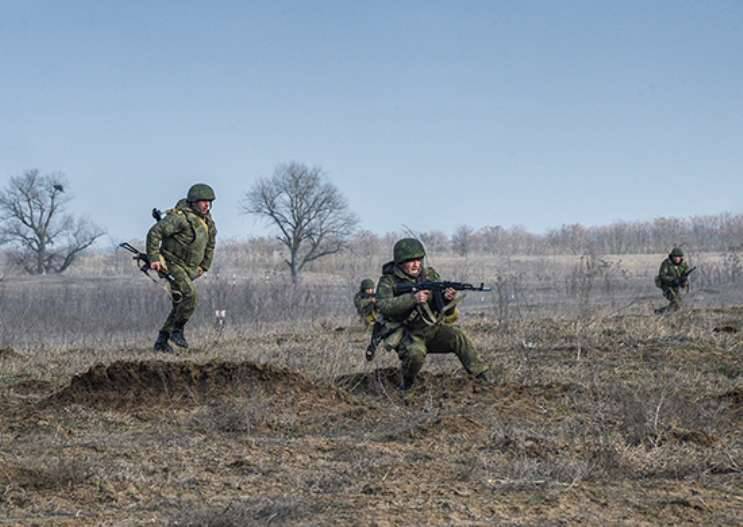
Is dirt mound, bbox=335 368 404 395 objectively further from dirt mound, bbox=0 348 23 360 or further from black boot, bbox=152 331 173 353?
dirt mound, bbox=0 348 23 360

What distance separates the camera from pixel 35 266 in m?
60.8

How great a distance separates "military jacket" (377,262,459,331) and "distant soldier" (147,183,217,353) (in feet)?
13.3

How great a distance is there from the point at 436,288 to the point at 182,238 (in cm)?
476

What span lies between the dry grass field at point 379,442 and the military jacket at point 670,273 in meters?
8.82

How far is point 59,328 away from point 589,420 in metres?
17.1

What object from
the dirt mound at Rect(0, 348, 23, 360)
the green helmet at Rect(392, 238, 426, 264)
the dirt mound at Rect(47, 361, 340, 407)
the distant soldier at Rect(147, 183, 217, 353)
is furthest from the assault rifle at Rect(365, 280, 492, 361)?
the dirt mound at Rect(0, 348, 23, 360)

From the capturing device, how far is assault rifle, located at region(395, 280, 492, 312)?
8.50m

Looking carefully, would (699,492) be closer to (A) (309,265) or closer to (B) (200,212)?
(B) (200,212)

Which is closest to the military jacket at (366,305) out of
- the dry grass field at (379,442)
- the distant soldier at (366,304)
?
the distant soldier at (366,304)

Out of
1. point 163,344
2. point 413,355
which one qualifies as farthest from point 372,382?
point 163,344

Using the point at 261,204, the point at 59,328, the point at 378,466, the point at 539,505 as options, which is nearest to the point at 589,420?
the point at 378,466

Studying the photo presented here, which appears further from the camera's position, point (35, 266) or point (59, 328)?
point (35, 266)

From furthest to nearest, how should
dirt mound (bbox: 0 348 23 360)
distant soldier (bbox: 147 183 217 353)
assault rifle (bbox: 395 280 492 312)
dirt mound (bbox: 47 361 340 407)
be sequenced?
distant soldier (bbox: 147 183 217 353)
dirt mound (bbox: 0 348 23 360)
assault rifle (bbox: 395 280 492 312)
dirt mound (bbox: 47 361 340 407)

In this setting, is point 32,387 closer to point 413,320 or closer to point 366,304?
point 413,320
